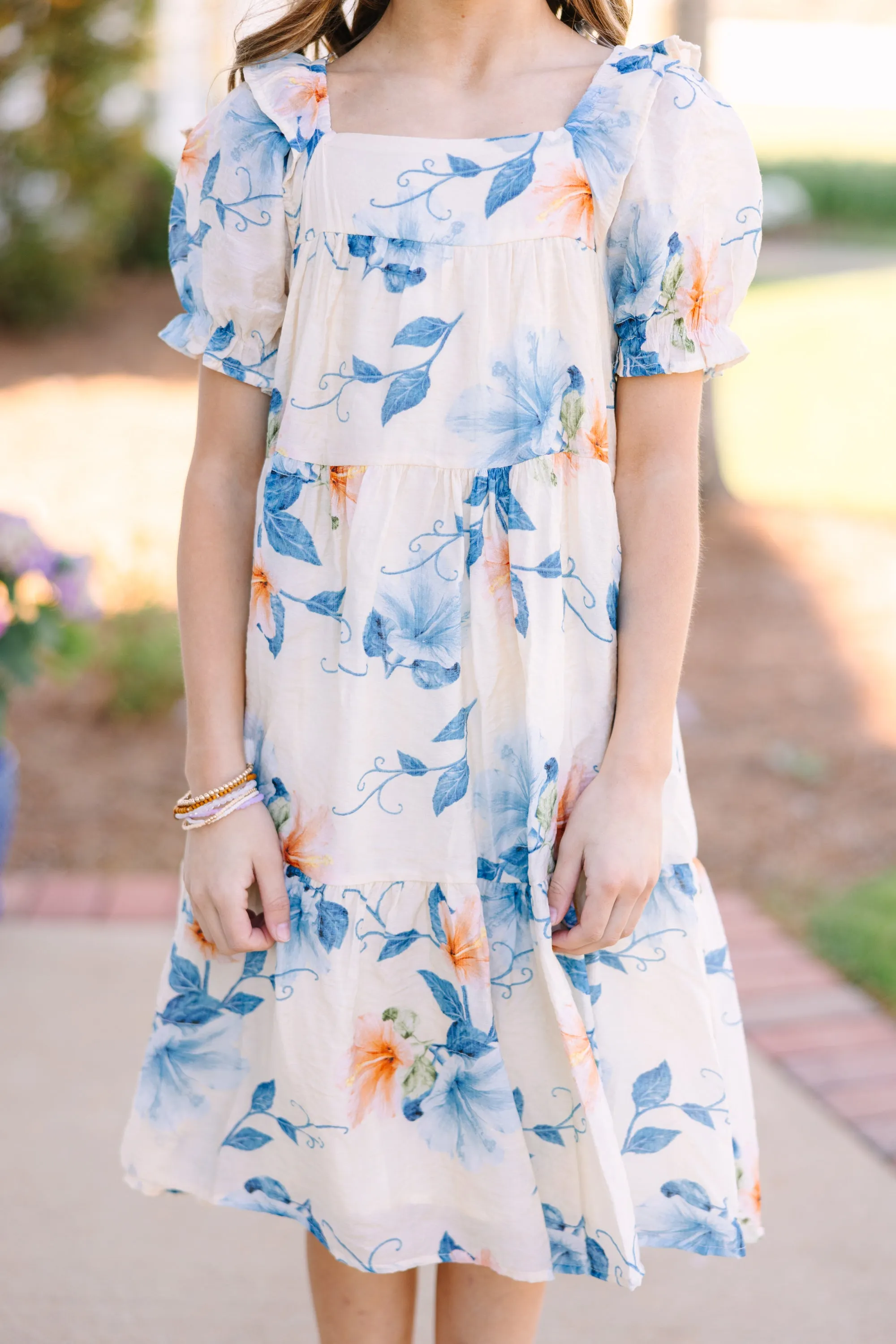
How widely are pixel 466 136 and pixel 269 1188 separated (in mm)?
998

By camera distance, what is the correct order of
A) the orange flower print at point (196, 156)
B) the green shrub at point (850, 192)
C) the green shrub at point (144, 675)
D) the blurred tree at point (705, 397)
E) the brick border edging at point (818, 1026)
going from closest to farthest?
the orange flower print at point (196, 156), the brick border edging at point (818, 1026), the green shrub at point (144, 675), the blurred tree at point (705, 397), the green shrub at point (850, 192)

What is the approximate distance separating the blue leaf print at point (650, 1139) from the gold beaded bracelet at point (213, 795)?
19.6 inches

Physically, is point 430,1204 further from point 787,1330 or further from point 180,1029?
point 787,1330

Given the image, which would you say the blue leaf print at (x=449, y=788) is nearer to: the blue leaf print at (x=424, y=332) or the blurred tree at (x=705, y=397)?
the blue leaf print at (x=424, y=332)

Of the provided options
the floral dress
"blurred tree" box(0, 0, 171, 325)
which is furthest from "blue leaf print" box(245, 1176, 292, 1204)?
"blurred tree" box(0, 0, 171, 325)

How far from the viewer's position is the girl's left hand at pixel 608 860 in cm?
118

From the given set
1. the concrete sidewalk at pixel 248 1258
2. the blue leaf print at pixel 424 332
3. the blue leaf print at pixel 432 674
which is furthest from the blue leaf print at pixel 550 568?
the concrete sidewalk at pixel 248 1258

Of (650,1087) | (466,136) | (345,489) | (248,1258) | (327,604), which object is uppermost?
(466,136)

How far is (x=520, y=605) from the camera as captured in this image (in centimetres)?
118

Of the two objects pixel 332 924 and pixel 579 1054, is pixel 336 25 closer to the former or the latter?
pixel 332 924

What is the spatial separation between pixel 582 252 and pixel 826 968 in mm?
2043

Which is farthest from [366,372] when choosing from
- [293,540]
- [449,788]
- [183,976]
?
[183,976]

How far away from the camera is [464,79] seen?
124 centimetres

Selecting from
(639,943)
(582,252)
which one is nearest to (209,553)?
(582,252)
